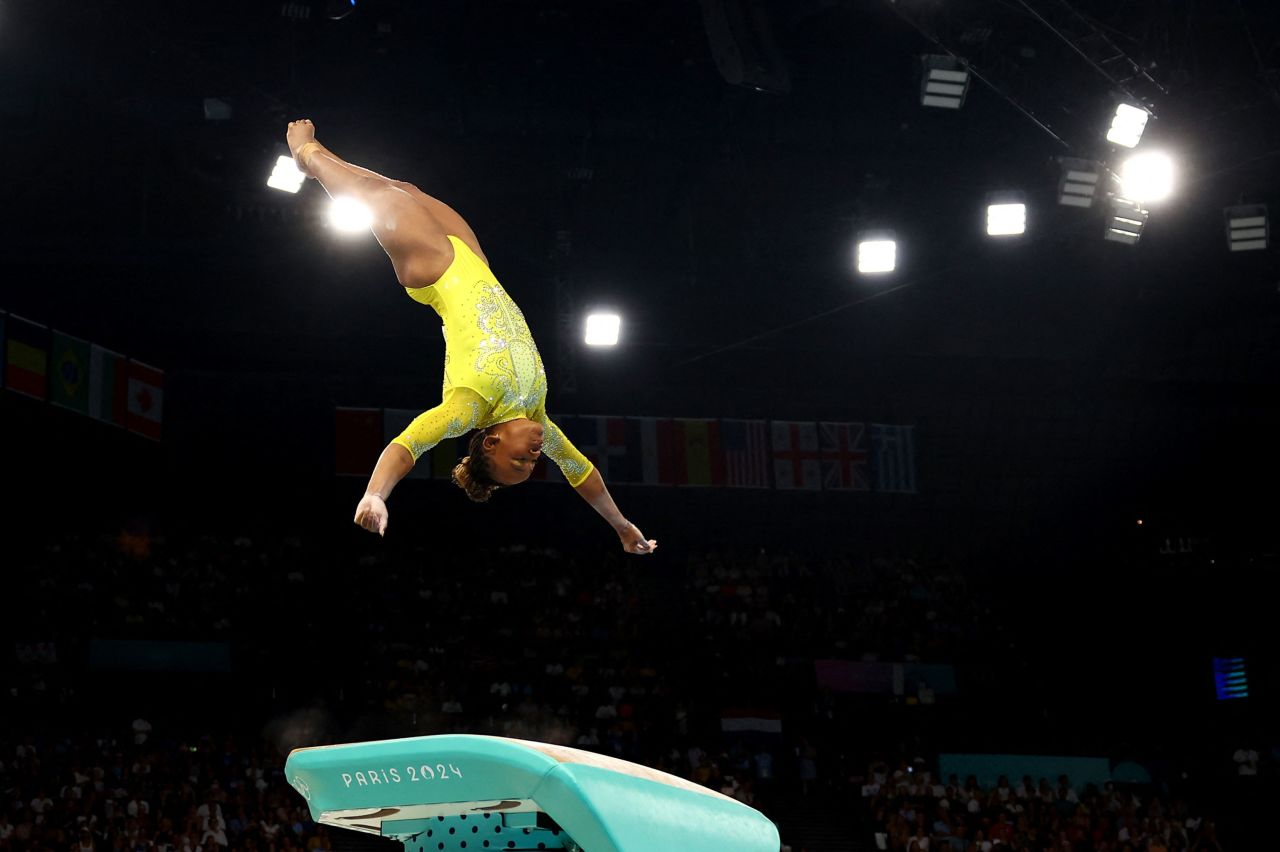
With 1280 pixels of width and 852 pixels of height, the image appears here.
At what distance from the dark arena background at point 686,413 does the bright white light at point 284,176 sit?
34 mm

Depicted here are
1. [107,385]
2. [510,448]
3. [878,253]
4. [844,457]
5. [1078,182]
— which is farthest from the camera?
[844,457]

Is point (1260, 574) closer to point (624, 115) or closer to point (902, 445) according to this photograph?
point (902, 445)

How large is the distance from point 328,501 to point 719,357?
700cm

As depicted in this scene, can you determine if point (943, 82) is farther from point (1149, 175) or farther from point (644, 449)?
point (644, 449)

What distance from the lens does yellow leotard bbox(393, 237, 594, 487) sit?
Answer: 197 inches

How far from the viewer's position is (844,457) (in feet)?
69.4

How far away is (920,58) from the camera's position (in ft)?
41.7

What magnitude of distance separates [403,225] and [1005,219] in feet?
31.8

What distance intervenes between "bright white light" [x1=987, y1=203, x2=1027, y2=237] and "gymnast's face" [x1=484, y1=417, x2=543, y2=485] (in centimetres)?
978

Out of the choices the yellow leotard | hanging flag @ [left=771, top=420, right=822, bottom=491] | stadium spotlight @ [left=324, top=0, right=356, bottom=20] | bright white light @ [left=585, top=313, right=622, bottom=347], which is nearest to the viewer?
the yellow leotard

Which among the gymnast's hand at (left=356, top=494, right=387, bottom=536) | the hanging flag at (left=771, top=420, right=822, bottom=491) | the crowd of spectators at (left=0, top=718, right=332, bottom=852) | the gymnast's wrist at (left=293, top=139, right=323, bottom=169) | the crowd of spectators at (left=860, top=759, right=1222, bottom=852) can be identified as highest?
the hanging flag at (left=771, top=420, right=822, bottom=491)

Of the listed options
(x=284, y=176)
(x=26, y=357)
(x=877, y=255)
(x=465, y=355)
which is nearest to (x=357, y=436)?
(x=26, y=357)

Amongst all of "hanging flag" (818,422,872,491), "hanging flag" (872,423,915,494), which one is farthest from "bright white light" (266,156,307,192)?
"hanging flag" (872,423,915,494)

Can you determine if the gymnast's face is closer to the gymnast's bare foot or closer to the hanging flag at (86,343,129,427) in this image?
the gymnast's bare foot
